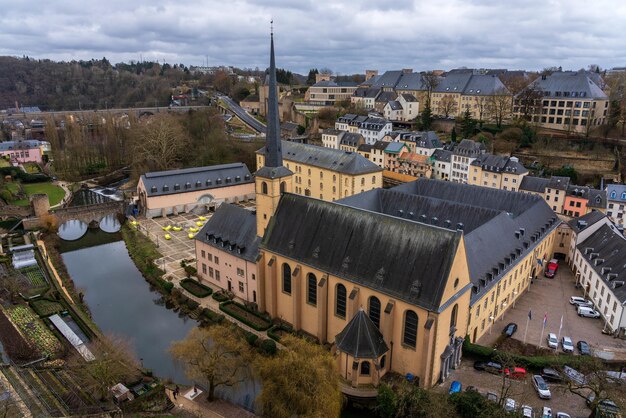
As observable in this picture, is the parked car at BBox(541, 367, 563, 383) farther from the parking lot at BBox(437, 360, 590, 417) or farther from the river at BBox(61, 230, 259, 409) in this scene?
the river at BBox(61, 230, 259, 409)

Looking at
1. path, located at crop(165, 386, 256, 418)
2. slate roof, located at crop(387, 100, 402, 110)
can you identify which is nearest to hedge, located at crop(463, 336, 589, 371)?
path, located at crop(165, 386, 256, 418)

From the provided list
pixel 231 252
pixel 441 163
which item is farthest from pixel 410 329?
pixel 441 163

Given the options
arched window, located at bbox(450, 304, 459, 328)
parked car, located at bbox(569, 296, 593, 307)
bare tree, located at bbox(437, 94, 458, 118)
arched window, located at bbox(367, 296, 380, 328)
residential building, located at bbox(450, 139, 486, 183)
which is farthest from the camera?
bare tree, located at bbox(437, 94, 458, 118)

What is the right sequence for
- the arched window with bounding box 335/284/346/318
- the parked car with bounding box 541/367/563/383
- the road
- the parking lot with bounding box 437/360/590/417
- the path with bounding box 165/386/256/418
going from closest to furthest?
the path with bounding box 165/386/256/418 → the parking lot with bounding box 437/360/590/417 → the parked car with bounding box 541/367/563/383 → the arched window with bounding box 335/284/346/318 → the road

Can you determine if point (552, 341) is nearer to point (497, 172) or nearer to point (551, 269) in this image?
point (551, 269)

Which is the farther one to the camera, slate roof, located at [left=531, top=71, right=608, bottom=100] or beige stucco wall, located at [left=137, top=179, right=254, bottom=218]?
slate roof, located at [left=531, top=71, right=608, bottom=100]

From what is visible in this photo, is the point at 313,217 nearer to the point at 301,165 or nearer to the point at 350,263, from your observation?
the point at 350,263
